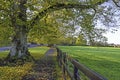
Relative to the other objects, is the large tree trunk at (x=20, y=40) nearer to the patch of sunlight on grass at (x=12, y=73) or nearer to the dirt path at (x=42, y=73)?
the dirt path at (x=42, y=73)

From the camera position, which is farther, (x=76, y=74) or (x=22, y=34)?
(x=22, y=34)

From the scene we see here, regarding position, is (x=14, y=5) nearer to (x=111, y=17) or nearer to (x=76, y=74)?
(x=111, y=17)

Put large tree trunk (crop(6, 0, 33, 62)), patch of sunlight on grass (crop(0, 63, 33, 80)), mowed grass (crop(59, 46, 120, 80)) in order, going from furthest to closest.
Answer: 1. large tree trunk (crop(6, 0, 33, 62))
2. mowed grass (crop(59, 46, 120, 80))
3. patch of sunlight on grass (crop(0, 63, 33, 80))

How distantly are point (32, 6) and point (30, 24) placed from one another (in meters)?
1.34

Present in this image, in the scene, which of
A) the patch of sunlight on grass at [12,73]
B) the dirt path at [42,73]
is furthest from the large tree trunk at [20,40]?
the patch of sunlight on grass at [12,73]

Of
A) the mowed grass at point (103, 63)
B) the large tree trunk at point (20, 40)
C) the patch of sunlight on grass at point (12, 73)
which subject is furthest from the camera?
the large tree trunk at point (20, 40)

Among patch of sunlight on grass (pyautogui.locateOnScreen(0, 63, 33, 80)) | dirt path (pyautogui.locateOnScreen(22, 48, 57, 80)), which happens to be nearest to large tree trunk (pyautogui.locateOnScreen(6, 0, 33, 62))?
dirt path (pyautogui.locateOnScreen(22, 48, 57, 80))

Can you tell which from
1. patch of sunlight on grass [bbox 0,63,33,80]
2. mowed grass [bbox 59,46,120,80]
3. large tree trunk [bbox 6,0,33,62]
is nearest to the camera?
patch of sunlight on grass [bbox 0,63,33,80]

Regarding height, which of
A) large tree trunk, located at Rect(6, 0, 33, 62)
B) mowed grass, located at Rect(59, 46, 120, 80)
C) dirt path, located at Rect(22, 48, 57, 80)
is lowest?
mowed grass, located at Rect(59, 46, 120, 80)

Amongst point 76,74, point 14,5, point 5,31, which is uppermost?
point 14,5

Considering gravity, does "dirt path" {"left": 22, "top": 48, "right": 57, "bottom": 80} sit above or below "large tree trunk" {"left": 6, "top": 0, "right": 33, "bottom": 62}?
below

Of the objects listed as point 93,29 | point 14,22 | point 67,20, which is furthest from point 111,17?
point 14,22

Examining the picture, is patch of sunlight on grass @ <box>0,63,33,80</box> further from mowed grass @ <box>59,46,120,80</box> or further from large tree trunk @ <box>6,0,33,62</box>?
large tree trunk @ <box>6,0,33,62</box>

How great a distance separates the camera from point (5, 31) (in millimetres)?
20391
